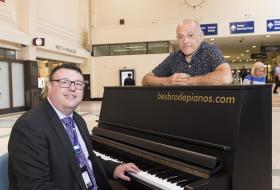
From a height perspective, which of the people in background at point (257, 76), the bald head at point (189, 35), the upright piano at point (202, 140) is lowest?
the upright piano at point (202, 140)

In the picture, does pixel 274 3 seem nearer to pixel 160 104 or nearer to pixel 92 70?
pixel 92 70

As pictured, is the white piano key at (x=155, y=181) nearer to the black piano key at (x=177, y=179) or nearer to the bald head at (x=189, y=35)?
the black piano key at (x=177, y=179)

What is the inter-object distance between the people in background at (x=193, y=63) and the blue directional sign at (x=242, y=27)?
1631 cm

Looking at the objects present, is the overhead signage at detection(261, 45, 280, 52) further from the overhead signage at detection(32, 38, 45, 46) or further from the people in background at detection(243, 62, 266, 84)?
the people in background at detection(243, 62, 266, 84)

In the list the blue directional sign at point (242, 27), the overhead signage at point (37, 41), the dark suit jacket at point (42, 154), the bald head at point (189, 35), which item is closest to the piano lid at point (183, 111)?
the bald head at point (189, 35)

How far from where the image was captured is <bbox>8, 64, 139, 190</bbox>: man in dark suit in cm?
166

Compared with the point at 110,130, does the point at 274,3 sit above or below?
above

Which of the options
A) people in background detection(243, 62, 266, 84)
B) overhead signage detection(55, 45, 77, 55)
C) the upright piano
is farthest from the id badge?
overhead signage detection(55, 45, 77, 55)

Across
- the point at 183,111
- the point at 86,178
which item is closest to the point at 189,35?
the point at 183,111

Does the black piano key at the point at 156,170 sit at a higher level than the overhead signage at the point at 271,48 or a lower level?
lower

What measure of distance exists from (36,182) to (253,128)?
1.23 m

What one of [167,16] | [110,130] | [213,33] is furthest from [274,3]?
[110,130]

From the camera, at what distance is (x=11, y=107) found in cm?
1318

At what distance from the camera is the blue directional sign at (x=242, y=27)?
1777cm
